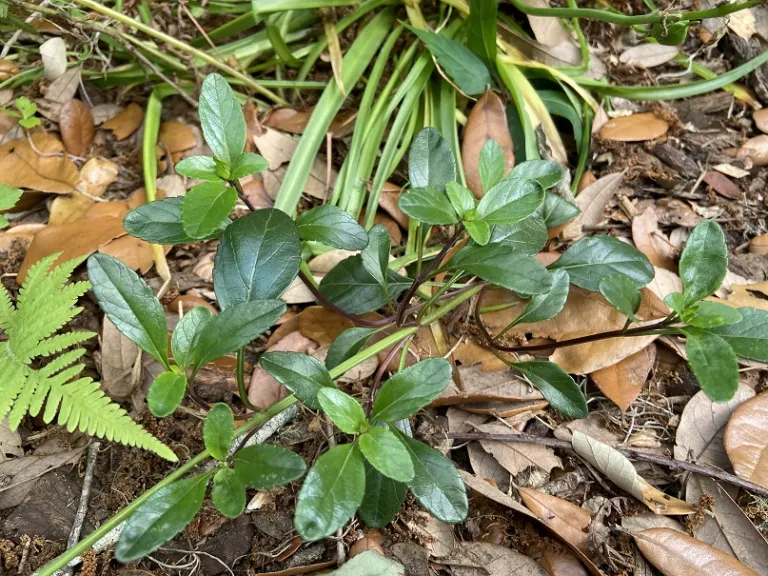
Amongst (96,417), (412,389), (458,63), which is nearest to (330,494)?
(412,389)

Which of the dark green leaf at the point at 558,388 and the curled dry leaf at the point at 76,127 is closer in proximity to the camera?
the dark green leaf at the point at 558,388

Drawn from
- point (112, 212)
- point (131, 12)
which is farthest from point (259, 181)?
point (131, 12)

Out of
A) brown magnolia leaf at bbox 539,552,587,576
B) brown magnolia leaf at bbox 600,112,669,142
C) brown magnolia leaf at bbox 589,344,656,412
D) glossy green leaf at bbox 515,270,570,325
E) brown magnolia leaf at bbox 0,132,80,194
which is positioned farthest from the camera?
brown magnolia leaf at bbox 600,112,669,142

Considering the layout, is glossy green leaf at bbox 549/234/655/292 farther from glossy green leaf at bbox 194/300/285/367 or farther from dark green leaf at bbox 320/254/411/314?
glossy green leaf at bbox 194/300/285/367

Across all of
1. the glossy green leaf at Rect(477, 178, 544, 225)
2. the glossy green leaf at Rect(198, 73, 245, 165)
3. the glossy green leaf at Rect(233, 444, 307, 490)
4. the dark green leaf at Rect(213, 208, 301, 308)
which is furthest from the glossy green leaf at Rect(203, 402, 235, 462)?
the glossy green leaf at Rect(477, 178, 544, 225)

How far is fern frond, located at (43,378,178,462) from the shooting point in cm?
104

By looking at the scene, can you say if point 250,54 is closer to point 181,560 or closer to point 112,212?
point 112,212

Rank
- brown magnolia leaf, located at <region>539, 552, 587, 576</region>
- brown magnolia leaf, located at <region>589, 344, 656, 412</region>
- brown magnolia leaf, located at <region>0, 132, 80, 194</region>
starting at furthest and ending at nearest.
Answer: brown magnolia leaf, located at <region>0, 132, 80, 194</region> → brown magnolia leaf, located at <region>589, 344, 656, 412</region> → brown magnolia leaf, located at <region>539, 552, 587, 576</region>

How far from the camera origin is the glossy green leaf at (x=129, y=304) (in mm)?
1125

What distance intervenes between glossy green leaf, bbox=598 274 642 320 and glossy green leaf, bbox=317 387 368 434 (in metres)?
0.56

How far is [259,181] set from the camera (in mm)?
1802

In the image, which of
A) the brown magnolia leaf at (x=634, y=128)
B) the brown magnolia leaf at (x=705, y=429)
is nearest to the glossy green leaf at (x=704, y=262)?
the brown magnolia leaf at (x=705, y=429)

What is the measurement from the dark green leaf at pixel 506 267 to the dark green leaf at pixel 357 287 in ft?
0.72

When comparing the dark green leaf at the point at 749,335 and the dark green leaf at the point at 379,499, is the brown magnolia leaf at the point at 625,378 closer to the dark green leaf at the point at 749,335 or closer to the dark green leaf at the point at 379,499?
the dark green leaf at the point at 749,335
